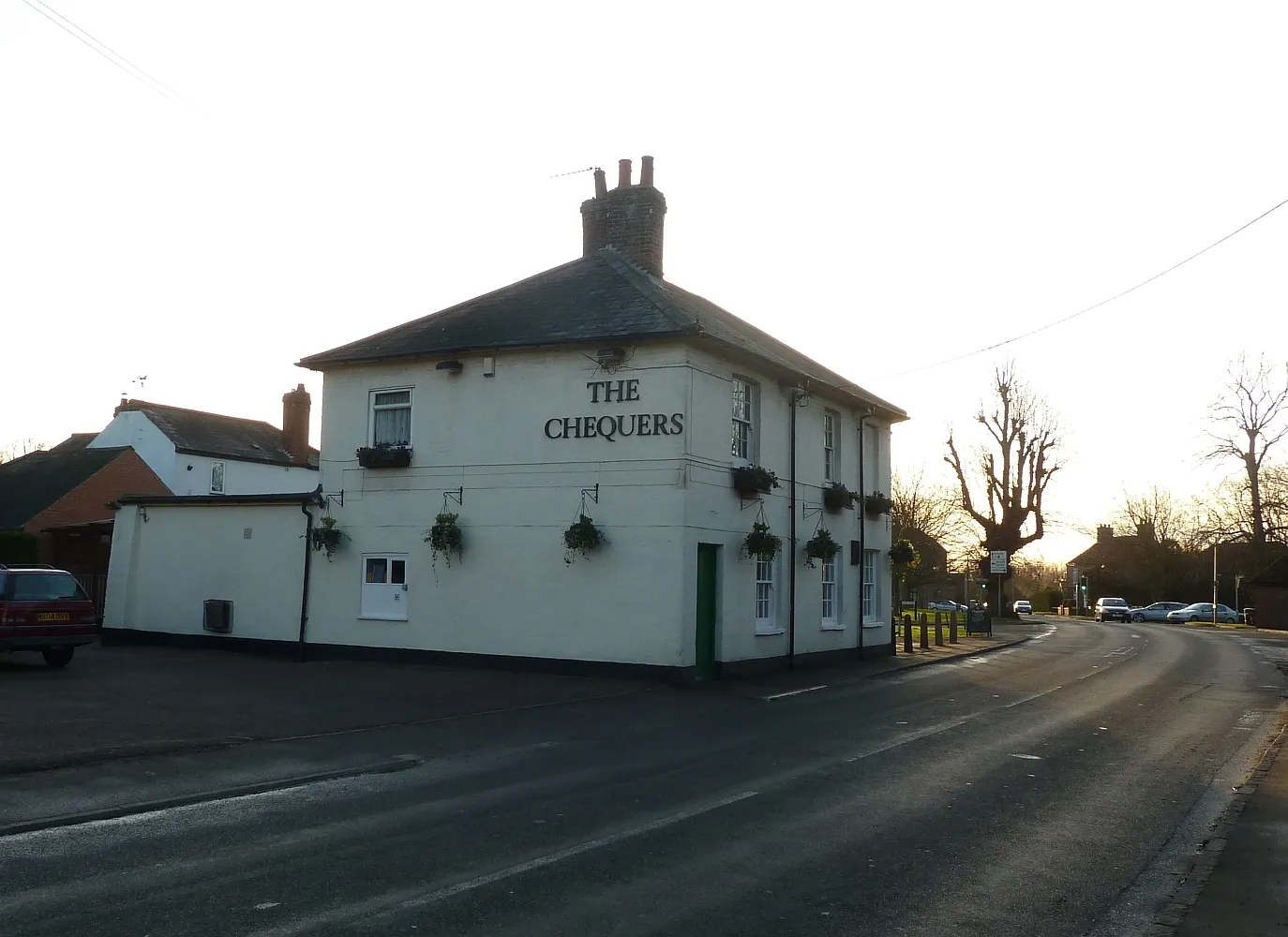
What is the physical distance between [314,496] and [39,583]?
5.70 m

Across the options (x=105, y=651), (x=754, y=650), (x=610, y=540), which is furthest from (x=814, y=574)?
(x=105, y=651)

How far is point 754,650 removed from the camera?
22531 millimetres

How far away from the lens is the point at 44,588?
64.8 feet

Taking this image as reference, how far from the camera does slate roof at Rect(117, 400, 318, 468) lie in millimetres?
47625

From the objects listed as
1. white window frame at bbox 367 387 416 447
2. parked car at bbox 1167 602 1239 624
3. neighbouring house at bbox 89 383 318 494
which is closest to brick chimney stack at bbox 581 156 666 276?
white window frame at bbox 367 387 416 447

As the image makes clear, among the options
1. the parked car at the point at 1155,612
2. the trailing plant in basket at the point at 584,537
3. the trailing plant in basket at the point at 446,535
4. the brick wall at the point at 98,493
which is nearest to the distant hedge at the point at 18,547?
the brick wall at the point at 98,493

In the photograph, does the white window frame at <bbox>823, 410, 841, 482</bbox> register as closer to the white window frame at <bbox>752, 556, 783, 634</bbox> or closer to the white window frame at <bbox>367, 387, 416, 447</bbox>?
the white window frame at <bbox>752, 556, 783, 634</bbox>

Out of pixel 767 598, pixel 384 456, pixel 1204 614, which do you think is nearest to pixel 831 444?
pixel 767 598

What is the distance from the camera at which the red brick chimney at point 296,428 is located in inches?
2023

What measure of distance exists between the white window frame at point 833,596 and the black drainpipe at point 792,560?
2.21 m

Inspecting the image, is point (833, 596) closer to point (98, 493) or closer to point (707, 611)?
point (707, 611)

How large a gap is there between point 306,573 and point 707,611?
8.92m

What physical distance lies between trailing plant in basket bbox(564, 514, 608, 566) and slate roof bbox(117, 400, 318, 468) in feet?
105

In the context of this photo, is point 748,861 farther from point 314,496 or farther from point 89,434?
point 89,434
